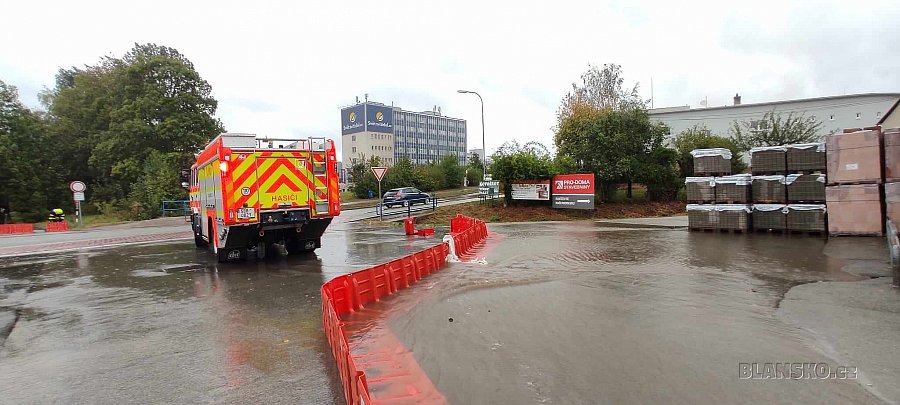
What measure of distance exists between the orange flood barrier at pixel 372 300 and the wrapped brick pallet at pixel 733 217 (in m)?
9.02

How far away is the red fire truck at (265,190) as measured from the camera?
11.4 metres

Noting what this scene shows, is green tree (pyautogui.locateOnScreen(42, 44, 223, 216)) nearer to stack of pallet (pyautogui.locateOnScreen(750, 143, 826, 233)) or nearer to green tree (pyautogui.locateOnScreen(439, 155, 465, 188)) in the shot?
green tree (pyautogui.locateOnScreen(439, 155, 465, 188))

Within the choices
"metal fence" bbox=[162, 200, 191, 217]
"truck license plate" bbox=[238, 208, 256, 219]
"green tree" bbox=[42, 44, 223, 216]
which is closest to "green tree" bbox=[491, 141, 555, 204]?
"truck license plate" bbox=[238, 208, 256, 219]

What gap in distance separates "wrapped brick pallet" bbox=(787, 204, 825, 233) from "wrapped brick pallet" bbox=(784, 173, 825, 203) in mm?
205

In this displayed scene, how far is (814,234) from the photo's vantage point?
50.1 feet

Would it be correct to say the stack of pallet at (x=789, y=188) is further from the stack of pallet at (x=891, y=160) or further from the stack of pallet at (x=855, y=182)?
the stack of pallet at (x=891, y=160)

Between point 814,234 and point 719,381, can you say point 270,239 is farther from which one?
point 814,234

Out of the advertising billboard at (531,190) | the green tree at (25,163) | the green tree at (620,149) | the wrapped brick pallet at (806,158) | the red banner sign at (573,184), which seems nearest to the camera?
the wrapped brick pallet at (806,158)

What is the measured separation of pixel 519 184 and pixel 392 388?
A: 79.7 feet

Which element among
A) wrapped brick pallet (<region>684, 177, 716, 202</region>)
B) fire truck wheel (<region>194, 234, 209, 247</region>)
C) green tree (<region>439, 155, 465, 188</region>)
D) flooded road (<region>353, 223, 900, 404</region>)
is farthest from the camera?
green tree (<region>439, 155, 465, 188</region>)

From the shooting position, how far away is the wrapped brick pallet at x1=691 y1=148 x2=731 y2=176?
17.2 meters

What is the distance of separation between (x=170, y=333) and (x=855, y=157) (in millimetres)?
16873

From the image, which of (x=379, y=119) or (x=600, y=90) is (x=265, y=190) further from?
(x=379, y=119)

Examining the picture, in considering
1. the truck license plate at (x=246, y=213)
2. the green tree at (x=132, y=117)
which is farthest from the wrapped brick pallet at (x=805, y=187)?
the green tree at (x=132, y=117)
